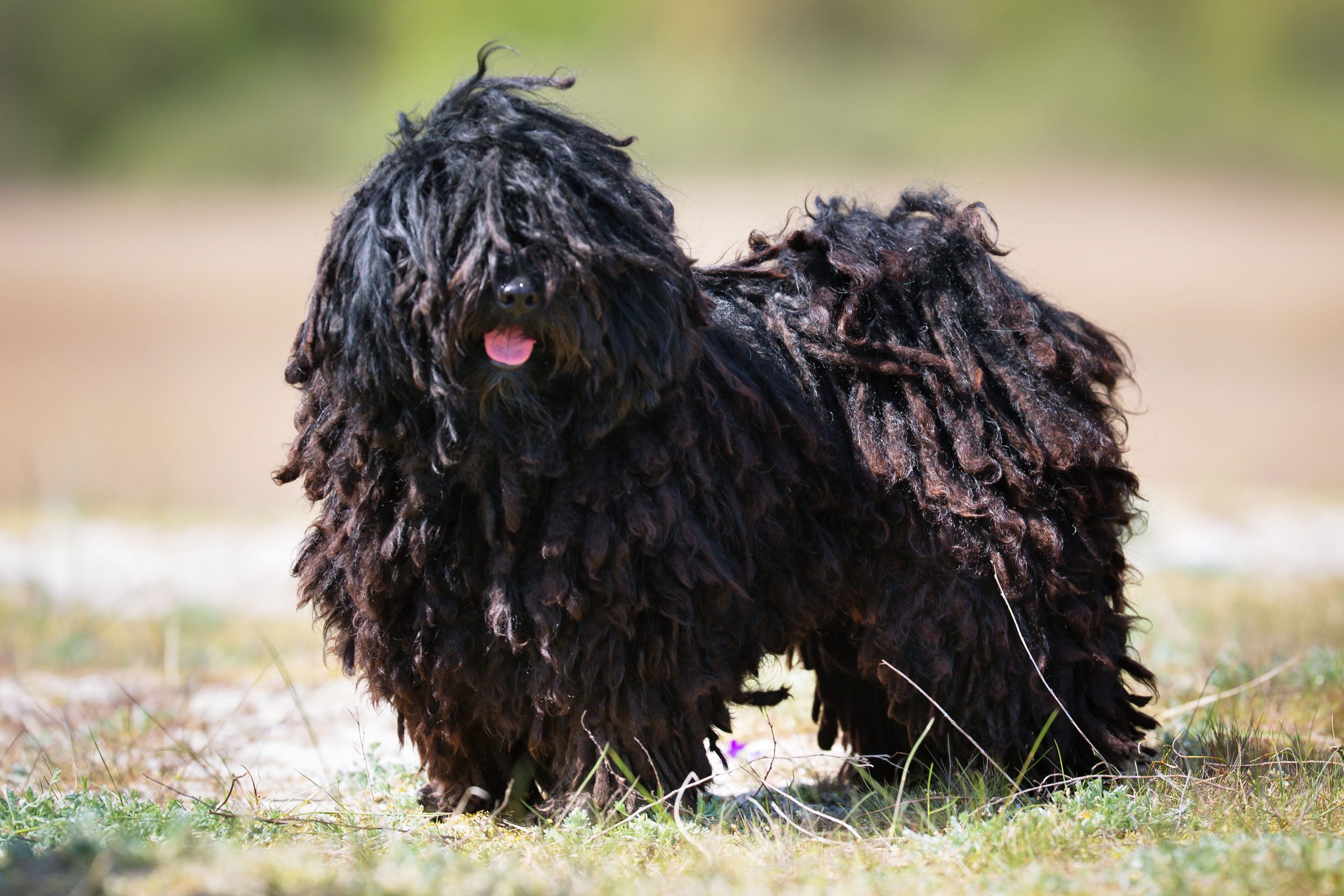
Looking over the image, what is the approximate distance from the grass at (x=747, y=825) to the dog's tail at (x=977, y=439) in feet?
1.54

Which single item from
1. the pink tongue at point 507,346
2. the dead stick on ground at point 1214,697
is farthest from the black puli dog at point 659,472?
the dead stick on ground at point 1214,697

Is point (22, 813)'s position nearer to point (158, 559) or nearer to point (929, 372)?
point (929, 372)

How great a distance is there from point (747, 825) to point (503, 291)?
190 cm

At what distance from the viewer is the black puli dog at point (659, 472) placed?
12.3 feet

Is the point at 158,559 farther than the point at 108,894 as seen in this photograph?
Yes

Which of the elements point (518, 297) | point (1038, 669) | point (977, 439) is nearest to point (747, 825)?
point (1038, 669)

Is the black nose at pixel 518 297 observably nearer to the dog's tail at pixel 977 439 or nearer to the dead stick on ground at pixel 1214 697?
the dog's tail at pixel 977 439

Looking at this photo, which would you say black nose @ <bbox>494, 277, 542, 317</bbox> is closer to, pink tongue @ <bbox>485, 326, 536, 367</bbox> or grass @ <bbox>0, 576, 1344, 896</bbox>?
pink tongue @ <bbox>485, 326, 536, 367</bbox>

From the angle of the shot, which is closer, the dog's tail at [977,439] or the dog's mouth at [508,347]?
the dog's mouth at [508,347]

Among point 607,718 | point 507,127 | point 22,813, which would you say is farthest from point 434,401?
point 22,813

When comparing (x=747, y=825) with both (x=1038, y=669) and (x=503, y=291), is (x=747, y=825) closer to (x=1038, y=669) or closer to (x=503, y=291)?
(x=1038, y=669)

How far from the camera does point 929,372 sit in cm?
445

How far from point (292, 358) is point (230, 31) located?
5609 centimetres

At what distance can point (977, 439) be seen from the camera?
173 inches
